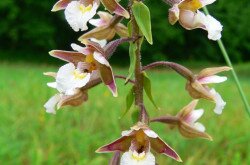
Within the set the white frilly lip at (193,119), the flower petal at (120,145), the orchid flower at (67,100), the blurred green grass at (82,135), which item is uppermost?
the orchid flower at (67,100)

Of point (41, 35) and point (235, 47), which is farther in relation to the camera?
point (235, 47)

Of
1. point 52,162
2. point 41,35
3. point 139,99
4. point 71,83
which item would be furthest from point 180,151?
point 41,35

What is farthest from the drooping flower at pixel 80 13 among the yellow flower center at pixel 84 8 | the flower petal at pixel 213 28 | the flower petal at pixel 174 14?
the flower petal at pixel 213 28

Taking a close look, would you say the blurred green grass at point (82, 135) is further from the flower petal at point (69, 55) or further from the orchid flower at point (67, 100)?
the flower petal at point (69, 55)

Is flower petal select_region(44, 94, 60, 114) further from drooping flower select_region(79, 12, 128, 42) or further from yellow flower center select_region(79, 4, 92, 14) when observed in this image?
yellow flower center select_region(79, 4, 92, 14)

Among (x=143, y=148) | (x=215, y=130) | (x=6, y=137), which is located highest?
(x=143, y=148)

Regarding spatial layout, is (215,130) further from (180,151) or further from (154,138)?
(154,138)
